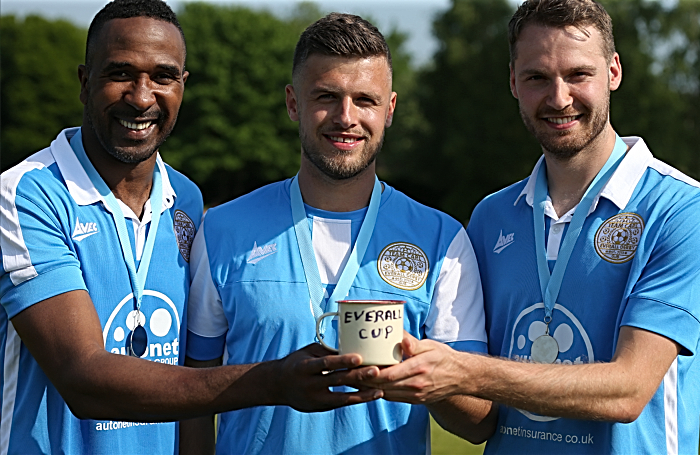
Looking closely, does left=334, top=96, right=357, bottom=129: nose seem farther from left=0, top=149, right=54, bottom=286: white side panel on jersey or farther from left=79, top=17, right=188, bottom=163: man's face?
left=0, top=149, right=54, bottom=286: white side panel on jersey

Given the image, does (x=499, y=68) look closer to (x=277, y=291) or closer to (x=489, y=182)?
(x=489, y=182)

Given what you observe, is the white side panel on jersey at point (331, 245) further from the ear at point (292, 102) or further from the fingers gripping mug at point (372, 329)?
the fingers gripping mug at point (372, 329)

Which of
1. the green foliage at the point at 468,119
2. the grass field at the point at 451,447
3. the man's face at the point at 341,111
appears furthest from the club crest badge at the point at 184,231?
the green foliage at the point at 468,119

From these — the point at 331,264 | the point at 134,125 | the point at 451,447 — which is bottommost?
the point at 451,447

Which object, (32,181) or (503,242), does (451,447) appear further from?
(32,181)

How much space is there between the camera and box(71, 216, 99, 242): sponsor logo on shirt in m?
3.94

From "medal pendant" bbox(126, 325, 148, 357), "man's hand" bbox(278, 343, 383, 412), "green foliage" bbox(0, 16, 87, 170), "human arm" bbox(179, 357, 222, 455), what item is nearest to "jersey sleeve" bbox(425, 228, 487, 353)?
"man's hand" bbox(278, 343, 383, 412)

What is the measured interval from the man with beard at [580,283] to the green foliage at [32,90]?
59203 mm

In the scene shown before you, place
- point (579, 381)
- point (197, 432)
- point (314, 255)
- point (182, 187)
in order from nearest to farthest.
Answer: point (579, 381) < point (314, 255) < point (197, 432) < point (182, 187)

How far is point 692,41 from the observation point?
3500 cm

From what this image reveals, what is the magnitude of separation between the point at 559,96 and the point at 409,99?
5409 cm

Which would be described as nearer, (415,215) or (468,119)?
(415,215)

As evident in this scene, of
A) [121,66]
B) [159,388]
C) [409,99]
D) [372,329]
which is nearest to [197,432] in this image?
[159,388]

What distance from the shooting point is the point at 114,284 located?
398 cm
